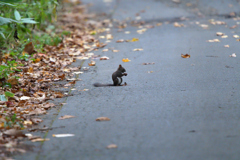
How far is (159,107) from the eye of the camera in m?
4.21

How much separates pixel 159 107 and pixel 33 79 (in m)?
2.47

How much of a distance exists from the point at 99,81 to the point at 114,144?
2362 mm

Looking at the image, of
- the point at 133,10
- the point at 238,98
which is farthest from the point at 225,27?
the point at 238,98

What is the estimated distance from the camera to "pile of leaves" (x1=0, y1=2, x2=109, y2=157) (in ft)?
12.6

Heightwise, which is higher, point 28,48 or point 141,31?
point 28,48

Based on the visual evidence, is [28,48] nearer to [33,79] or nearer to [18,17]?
[33,79]

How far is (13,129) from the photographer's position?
3.70 metres

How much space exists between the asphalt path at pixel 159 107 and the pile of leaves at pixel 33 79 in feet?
0.84

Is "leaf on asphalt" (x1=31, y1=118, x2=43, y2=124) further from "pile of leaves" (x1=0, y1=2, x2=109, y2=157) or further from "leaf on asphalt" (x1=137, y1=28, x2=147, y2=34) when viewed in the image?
"leaf on asphalt" (x1=137, y1=28, x2=147, y2=34)

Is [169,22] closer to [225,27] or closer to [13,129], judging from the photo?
[225,27]

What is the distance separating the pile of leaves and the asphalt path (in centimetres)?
26

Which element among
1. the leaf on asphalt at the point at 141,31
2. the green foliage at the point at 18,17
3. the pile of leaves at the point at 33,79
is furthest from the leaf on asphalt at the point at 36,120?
the leaf on asphalt at the point at 141,31

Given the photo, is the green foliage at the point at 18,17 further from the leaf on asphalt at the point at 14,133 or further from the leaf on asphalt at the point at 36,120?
Result: the leaf on asphalt at the point at 14,133

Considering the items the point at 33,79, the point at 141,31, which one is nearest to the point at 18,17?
the point at 33,79
